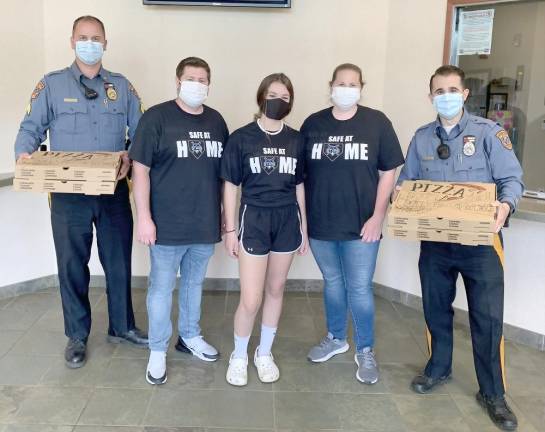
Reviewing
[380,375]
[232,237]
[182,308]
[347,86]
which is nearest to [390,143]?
[347,86]

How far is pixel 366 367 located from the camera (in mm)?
2719

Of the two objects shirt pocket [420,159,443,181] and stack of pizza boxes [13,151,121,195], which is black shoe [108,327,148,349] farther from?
shirt pocket [420,159,443,181]

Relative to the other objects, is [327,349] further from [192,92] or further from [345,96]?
[192,92]

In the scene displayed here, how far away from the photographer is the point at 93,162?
249 centimetres

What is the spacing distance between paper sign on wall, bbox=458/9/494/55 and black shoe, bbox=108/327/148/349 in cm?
269

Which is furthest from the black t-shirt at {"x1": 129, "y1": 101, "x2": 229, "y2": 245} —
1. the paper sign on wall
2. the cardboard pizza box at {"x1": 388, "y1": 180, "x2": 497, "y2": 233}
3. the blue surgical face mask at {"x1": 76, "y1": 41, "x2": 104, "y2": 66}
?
the paper sign on wall

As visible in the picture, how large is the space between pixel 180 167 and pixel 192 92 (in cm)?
36

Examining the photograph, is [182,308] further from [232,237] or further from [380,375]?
[380,375]

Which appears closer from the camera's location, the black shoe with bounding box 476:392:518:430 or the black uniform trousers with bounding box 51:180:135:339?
the black shoe with bounding box 476:392:518:430

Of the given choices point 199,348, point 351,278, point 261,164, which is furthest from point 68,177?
point 351,278

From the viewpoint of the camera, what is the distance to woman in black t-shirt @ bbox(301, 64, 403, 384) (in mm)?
2500

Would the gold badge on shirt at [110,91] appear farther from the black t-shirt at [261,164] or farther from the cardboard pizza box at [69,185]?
the black t-shirt at [261,164]

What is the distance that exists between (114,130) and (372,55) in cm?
200

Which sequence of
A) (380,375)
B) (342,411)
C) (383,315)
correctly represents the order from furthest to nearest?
1. (383,315)
2. (380,375)
3. (342,411)
